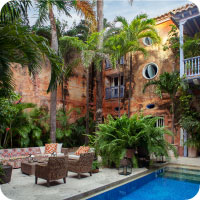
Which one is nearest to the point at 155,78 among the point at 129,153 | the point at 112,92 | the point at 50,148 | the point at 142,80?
the point at 142,80

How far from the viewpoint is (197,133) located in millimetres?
10656

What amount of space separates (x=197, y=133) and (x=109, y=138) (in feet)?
17.3

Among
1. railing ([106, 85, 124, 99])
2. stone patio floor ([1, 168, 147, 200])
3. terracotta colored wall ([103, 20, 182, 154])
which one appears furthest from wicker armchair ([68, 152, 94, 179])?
railing ([106, 85, 124, 99])

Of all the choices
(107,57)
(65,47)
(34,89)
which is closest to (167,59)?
(107,57)

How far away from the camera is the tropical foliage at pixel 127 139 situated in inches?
289

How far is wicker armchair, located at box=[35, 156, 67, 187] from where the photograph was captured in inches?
207

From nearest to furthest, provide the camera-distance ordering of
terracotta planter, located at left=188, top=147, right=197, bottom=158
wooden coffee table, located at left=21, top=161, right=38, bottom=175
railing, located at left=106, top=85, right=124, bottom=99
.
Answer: wooden coffee table, located at left=21, top=161, right=38, bottom=175 → terracotta planter, located at left=188, top=147, right=197, bottom=158 → railing, located at left=106, top=85, right=124, bottom=99

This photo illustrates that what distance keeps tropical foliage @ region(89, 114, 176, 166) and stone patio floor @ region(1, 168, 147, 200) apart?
81 cm

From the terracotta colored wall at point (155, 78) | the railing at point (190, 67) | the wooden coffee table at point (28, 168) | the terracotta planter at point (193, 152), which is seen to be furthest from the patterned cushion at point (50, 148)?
the railing at point (190, 67)

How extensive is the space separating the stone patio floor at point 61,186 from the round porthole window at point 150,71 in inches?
336

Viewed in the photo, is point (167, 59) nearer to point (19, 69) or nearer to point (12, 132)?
point (19, 69)

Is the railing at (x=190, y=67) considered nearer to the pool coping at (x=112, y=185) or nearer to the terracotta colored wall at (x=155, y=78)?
the terracotta colored wall at (x=155, y=78)

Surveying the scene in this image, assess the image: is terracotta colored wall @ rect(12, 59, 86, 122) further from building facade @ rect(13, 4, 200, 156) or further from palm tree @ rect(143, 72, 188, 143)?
palm tree @ rect(143, 72, 188, 143)

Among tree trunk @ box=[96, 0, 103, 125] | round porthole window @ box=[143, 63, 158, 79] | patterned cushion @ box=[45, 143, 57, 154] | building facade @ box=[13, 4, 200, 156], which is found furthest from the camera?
round porthole window @ box=[143, 63, 158, 79]
